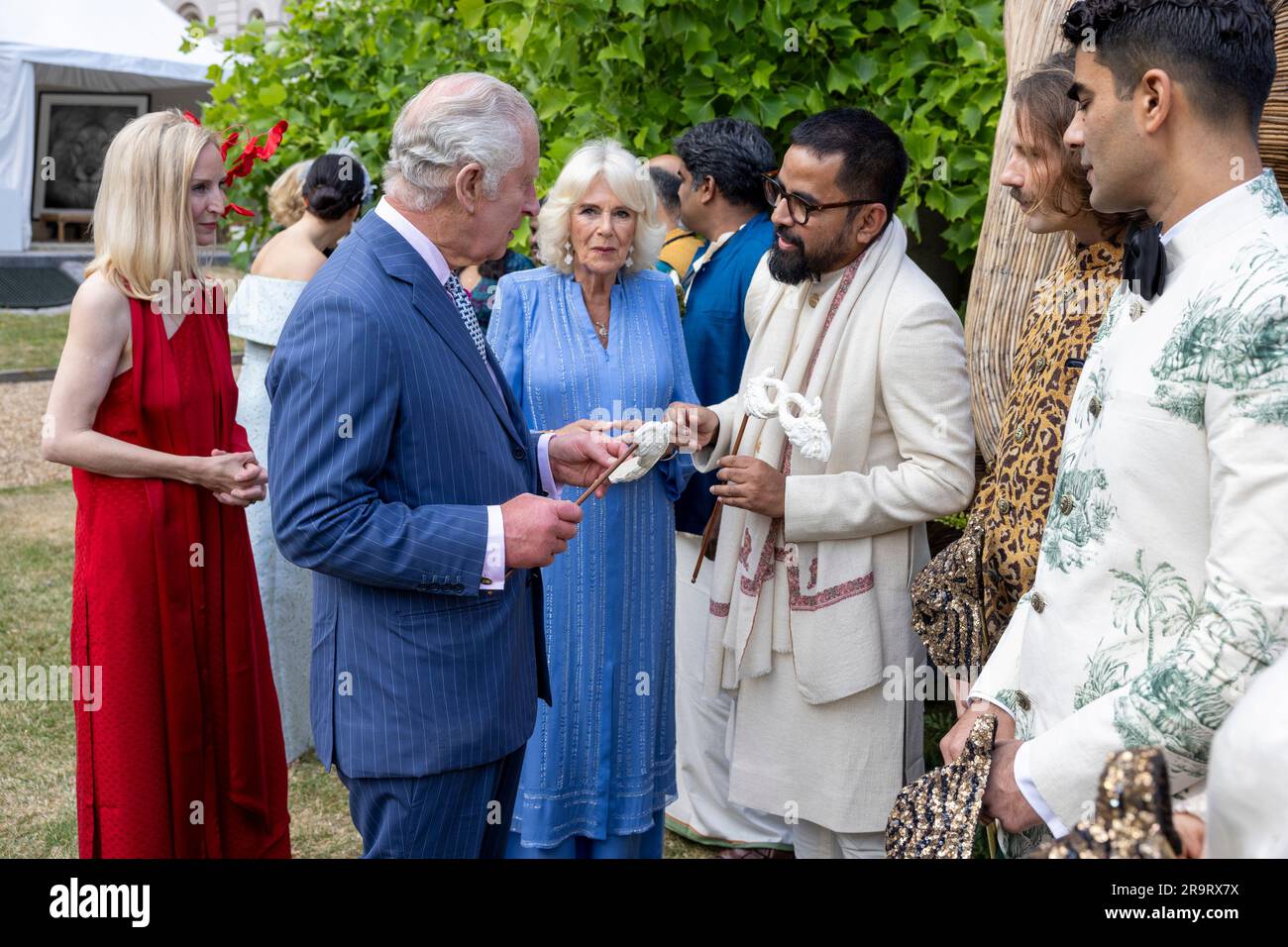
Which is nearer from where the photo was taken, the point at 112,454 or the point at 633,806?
the point at 112,454

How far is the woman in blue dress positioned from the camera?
12.4 ft

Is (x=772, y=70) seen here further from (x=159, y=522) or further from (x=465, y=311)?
(x=159, y=522)

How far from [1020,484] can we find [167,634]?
2310mm

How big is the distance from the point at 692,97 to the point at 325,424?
137 inches

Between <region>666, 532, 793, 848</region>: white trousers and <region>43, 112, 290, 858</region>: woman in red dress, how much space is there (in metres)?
1.63

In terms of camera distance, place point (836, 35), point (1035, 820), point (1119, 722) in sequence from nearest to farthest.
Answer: point (1119, 722) → point (1035, 820) → point (836, 35)

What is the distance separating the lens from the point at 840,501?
336 centimetres

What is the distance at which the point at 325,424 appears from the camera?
92.0 inches

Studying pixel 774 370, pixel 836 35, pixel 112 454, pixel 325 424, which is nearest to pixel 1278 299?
pixel 325 424

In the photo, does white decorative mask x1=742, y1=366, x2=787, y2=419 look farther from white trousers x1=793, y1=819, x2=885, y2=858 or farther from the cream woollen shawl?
white trousers x1=793, y1=819, x2=885, y2=858

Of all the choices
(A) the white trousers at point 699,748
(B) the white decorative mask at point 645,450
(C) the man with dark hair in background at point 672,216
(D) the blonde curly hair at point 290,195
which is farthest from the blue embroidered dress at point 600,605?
(D) the blonde curly hair at point 290,195
